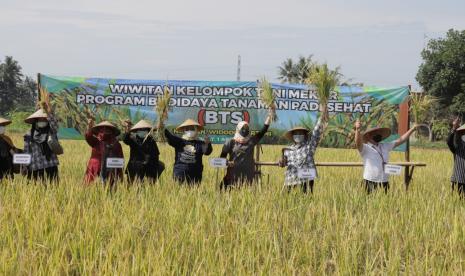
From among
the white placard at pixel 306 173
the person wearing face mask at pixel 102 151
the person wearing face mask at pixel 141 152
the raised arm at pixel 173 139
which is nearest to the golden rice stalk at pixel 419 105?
the white placard at pixel 306 173

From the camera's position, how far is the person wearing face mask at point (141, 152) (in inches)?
236

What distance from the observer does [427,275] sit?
3027 millimetres

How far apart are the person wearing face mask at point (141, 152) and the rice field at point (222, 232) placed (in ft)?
1.48

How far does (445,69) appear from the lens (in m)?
33.5

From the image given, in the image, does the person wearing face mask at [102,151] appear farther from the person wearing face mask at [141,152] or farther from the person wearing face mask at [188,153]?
the person wearing face mask at [188,153]

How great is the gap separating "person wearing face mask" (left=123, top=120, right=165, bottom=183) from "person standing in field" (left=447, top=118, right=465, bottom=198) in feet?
10.5

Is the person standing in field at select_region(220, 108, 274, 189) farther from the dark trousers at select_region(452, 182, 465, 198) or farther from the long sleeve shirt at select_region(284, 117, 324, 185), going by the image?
the dark trousers at select_region(452, 182, 465, 198)

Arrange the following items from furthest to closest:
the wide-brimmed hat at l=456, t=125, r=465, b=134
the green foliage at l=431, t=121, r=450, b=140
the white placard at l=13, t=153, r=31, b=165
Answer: the green foliage at l=431, t=121, r=450, b=140 < the wide-brimmed hat at l=456, t=125, r=465, b=134 < the white placard at l=13, t=153, r=31, b=165

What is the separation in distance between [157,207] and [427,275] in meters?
2.36

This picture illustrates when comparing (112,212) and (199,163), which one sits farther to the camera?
(199,163)

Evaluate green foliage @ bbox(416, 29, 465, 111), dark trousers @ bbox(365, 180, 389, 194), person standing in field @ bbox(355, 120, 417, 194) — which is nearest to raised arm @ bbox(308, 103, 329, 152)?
person standing in field @ bbox(355, 120, 417, 194)

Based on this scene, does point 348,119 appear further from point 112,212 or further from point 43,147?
point 112,212

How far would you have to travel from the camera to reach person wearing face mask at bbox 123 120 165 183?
600 cm

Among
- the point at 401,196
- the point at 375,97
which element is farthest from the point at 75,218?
the point at 375,97
